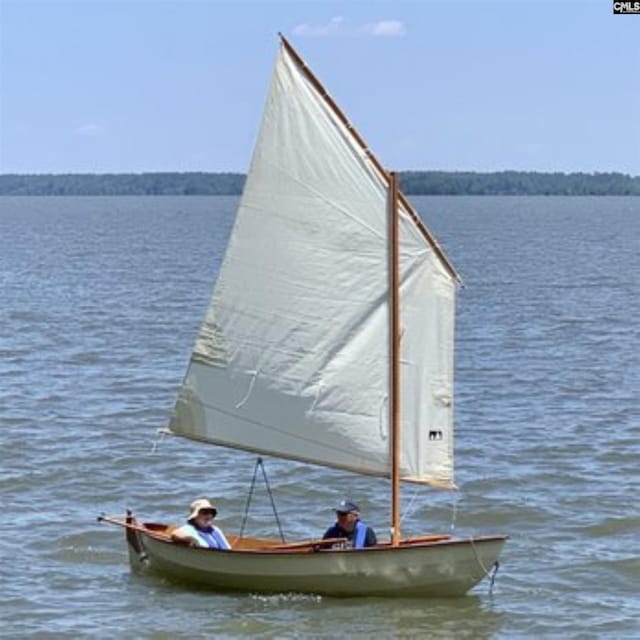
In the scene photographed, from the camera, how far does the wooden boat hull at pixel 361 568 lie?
68.9 feet

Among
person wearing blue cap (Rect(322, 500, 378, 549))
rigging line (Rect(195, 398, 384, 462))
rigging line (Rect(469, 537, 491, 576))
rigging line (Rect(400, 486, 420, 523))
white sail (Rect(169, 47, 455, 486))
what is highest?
white sail (Rect(169, 47, 455, 486))

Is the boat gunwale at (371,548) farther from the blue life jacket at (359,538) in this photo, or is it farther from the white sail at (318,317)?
the white sail at (318,317)

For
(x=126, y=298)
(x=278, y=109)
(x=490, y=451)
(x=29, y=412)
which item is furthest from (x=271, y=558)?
(x=126, y=298)

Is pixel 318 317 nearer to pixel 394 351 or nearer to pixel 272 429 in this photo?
pixel 394 351

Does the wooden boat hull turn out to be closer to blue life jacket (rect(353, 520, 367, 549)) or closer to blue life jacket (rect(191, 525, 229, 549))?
blue life jacket (rect(191, 525, 229, 549))

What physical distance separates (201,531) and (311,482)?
8.49m

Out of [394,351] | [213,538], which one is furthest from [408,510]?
[394,351]

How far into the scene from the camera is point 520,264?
99188 millimetres

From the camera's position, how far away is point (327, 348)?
71.6ft

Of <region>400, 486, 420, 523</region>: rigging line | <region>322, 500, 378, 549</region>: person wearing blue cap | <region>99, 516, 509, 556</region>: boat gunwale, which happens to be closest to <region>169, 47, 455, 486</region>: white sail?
<region>322, 500, 378, 549</region>: person wearing blue cap

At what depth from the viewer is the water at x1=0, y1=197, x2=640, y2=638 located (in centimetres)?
2166

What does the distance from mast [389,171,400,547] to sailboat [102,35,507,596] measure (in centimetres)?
2

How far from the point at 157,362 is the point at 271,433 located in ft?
85.9

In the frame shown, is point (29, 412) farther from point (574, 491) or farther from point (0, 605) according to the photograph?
point (0, 605)
